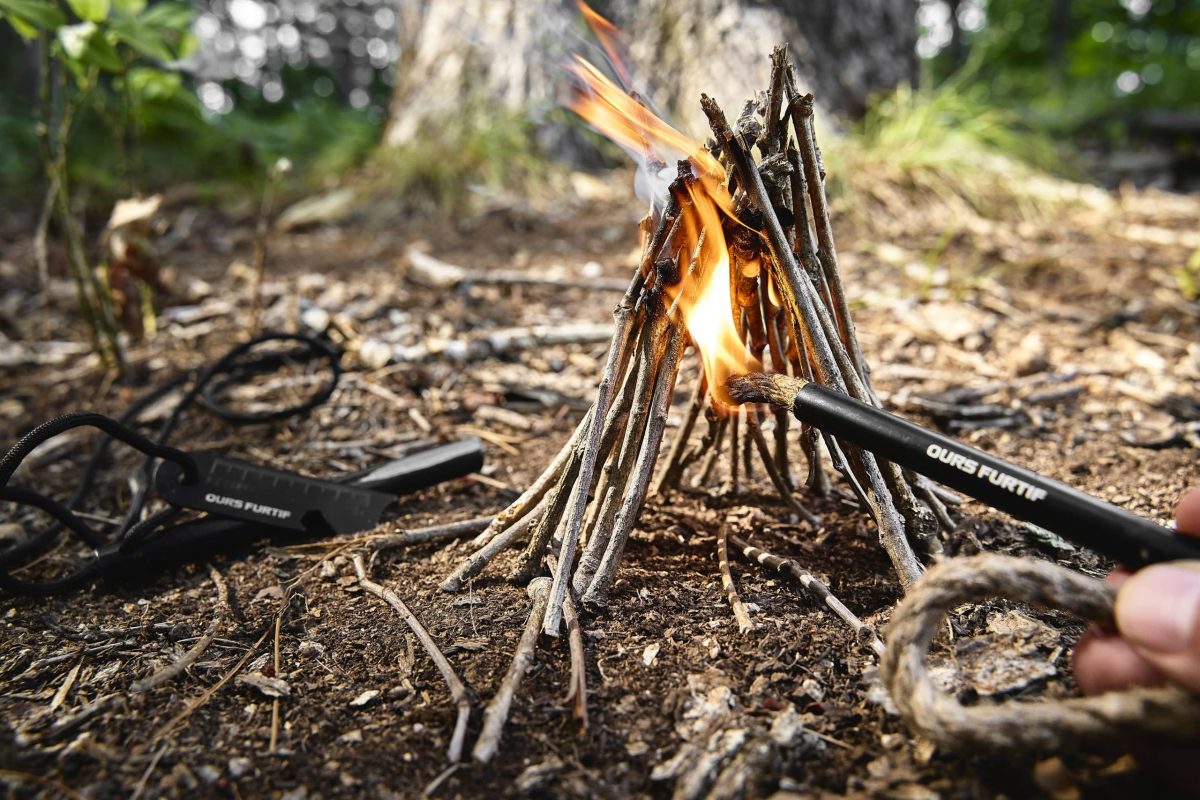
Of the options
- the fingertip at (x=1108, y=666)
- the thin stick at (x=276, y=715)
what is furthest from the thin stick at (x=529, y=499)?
the fingertip at (x=1108, y=666)

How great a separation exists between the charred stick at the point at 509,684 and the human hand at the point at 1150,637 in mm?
931

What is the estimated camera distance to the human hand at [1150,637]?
965 mm

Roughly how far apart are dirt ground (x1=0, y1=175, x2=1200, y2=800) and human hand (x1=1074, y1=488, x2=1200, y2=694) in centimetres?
15

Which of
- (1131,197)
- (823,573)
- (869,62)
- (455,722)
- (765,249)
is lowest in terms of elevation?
(455,722)

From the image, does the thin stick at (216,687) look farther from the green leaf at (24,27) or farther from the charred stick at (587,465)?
the green leaf at (24,27)

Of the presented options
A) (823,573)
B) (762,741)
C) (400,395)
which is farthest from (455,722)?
(400,395)

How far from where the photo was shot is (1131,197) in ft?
16.8

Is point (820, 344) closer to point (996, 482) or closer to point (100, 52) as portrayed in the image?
point (996, 482)

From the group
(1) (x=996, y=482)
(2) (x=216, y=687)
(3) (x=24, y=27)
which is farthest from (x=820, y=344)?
(3) (x=24, y=27)

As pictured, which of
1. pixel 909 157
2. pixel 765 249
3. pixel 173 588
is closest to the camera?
pixel 765 249

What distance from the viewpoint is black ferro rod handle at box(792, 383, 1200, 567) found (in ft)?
3.65

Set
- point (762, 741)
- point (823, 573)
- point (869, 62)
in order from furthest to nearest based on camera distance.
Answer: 1. point (869, 62)
2. point (823, 573)
3. point (762, 741)

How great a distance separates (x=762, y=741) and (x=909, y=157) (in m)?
4.47

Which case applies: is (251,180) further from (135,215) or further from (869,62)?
(869,62)
